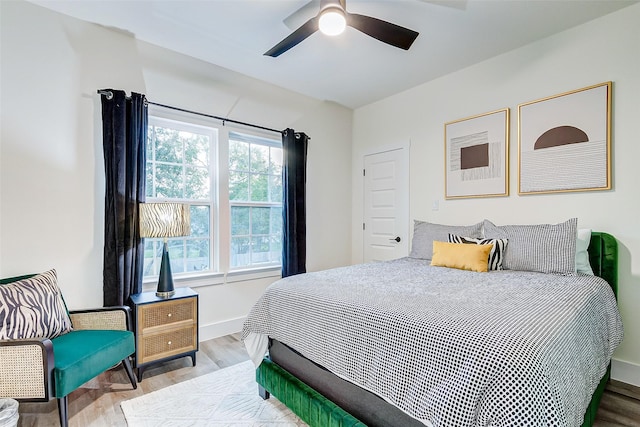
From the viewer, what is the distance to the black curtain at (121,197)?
246 cm

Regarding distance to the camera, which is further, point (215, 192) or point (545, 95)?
point (215, 192)

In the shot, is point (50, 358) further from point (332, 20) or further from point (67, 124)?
point (332, 20)

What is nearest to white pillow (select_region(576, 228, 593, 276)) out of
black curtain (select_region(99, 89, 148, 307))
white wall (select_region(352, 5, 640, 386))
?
white wall (select_region(352, 5, 640, 386))

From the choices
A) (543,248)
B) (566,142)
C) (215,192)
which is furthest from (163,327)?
(566,142)

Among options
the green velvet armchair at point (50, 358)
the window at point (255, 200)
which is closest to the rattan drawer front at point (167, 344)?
the green velvet armchair at point (50, 358)

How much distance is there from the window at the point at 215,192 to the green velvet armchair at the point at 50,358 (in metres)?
0.93

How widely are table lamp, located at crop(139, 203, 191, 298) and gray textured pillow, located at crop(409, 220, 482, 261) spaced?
2.16 metres

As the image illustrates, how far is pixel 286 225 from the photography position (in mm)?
3537

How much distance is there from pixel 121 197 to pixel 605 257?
3.78 meters

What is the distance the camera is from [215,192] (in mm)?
3203

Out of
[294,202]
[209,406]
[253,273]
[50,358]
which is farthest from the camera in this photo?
[294,202]

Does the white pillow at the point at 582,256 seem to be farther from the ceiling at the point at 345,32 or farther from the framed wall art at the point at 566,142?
the ceiling at the point at 345,32

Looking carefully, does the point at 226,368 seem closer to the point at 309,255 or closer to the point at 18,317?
the point at 18,317

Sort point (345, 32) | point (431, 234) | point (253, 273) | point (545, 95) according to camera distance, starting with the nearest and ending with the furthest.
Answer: point (345, 32) < point (545, 95) < point (431, 234) < point (253, 273)
